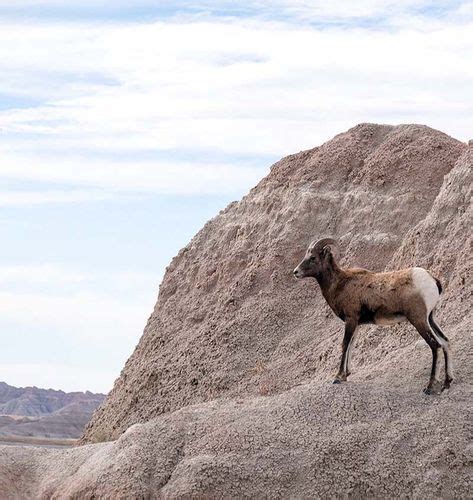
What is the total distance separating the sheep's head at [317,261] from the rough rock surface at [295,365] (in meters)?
2.24

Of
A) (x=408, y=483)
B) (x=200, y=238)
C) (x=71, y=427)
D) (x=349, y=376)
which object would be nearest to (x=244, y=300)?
(x=200, y=238)

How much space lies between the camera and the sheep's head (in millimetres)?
23350

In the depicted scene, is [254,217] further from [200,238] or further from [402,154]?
[402,154]

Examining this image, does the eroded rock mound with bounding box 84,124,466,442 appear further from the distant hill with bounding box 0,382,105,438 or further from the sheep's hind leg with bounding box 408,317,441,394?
the distant hill with bounding box 0,382,105,438

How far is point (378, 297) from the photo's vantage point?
2212cm

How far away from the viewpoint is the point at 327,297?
2319cm

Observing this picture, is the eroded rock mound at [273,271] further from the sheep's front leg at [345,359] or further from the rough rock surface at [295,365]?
the sheep's front leg at [345,359]

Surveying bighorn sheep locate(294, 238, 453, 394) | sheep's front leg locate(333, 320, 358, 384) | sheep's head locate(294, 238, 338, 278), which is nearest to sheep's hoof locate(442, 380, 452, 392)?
bighorn sheep locate(294, 238, 453, 394)

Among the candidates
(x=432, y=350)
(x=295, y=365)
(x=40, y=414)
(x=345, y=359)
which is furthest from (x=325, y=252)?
(x=40, y=414)

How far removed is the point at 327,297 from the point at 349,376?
1982 mm

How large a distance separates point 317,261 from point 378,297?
5.97 ft

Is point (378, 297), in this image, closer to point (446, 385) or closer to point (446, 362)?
point (446, 362)

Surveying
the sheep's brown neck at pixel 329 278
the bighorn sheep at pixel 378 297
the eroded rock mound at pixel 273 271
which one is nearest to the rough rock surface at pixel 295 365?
the eroded rock mound at pixel 273 271

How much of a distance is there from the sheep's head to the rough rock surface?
88.0 inches
